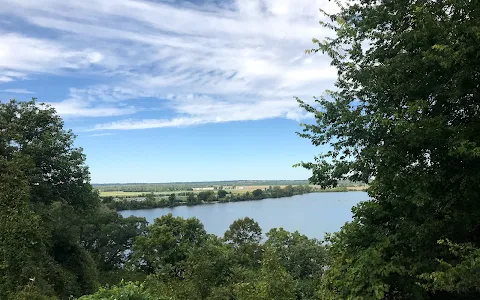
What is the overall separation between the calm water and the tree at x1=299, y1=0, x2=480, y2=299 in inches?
880

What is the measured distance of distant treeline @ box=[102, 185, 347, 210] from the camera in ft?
208

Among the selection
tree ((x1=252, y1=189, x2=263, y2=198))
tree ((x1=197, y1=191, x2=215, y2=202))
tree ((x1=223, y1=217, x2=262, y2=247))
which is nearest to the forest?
tree ((x1=223, y1=217, x2=262, y2=247))

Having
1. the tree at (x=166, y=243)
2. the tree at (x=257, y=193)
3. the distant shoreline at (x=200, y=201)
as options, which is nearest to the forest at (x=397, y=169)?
the tree at (x=166, y=243)

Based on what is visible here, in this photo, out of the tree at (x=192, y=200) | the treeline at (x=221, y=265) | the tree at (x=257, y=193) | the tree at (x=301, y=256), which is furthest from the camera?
the tree at (x=257, y=193)

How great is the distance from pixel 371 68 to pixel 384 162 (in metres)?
1.81

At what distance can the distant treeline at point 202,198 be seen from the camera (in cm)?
6334

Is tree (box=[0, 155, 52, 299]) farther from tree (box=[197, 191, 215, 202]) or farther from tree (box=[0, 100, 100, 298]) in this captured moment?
tree (box=[197, 191, 215, 202])

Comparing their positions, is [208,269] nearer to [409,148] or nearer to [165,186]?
[409,148]

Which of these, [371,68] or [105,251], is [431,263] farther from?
[105,251]

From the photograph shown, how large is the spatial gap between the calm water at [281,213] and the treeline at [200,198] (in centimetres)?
109

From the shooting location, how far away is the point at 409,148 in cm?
612

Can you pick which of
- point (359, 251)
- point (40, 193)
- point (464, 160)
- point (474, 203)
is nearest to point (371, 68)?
point (464, 160)

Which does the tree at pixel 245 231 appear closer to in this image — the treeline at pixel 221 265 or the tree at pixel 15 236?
the treeline at pixel 221 265

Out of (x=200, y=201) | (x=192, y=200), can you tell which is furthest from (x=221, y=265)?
(x=200, y=201)
